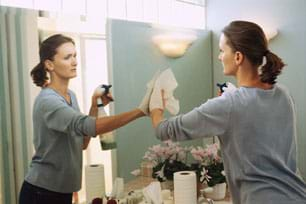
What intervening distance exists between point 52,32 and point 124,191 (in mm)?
799

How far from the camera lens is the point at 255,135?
3.65 feet

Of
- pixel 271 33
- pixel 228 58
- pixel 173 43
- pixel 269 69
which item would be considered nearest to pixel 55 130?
pixel 228 58

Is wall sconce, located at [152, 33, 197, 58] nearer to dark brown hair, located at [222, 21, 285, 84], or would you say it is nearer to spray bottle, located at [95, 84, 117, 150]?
spray bottle, located at [95, 84, 117, 150]

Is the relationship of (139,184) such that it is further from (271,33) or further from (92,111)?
(271,33)

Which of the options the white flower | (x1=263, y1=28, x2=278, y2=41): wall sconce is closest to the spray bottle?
the white flower

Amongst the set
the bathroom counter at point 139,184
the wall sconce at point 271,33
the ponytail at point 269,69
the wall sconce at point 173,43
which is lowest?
the bathroom counter at point 139,184

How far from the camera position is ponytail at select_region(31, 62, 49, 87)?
4.65 feet

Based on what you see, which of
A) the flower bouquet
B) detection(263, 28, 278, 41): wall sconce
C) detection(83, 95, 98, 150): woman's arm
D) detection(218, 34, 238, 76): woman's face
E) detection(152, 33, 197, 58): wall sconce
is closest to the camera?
detection(218, 34, 238, 76): woman's face

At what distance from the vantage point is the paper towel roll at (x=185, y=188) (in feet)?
5.39

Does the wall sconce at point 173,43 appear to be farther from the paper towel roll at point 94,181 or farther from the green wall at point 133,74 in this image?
the paper towel roll at point 94,181

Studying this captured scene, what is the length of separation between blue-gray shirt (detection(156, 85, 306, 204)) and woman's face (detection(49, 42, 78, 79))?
579 millimetres

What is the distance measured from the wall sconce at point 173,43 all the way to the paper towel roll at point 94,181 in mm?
777

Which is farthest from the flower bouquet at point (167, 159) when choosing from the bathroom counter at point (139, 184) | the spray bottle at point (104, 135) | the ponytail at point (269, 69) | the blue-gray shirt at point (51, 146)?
the ponytail at point (269, 69)

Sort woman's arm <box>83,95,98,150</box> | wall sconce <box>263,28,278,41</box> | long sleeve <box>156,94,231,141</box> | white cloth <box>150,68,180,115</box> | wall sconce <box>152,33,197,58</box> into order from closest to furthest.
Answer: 1. long sleeve <box>156,94,231,141</box>
2. white cloth <box>150,68,180,115</box>
3. woman's arm <box>83,95,98,150</box>
4. wall sconce <box>152,33,197,58</box>
5. wall sconce <box>263,28,278,41</box>
